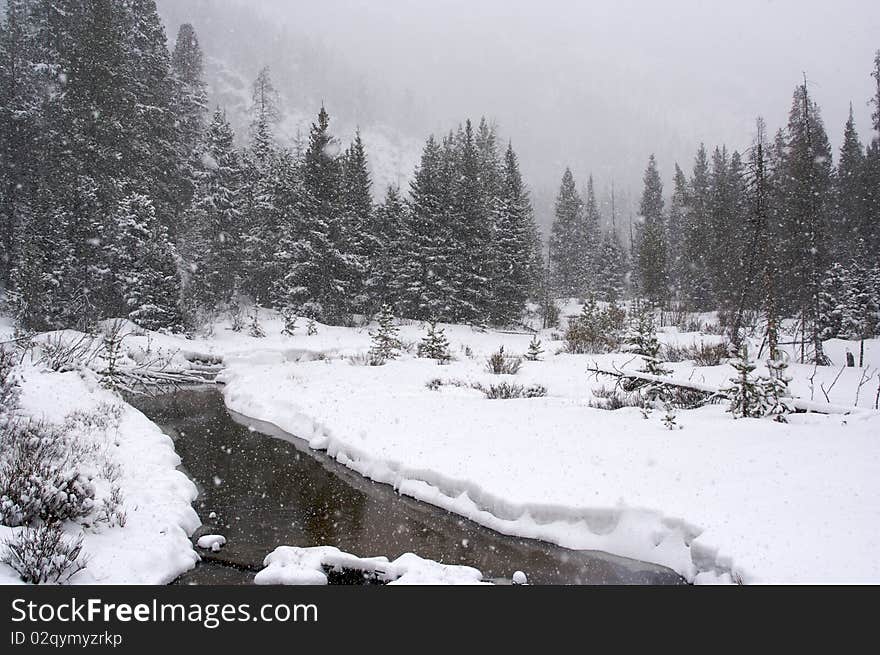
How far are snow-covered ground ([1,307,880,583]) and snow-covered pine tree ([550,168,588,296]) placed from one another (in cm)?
4371

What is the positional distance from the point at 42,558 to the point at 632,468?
726 cm

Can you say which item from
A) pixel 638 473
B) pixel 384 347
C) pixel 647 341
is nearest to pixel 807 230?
pixel 647 341

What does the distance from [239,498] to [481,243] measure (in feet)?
91.3

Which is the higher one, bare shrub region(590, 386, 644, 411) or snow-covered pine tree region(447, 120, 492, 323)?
snow-covered pine tree region(447, 120, 492, 323)

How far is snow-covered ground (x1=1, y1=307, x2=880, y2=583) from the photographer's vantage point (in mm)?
5359

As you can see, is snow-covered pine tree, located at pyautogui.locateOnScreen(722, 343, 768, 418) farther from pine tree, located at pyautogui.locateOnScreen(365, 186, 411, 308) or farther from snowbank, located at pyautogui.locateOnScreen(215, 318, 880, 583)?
pine tree, located at pyautogui.locateOnScreen(365, 186, 411, 308)

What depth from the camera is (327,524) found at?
710 cm

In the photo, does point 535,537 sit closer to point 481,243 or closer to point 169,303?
point 169,303

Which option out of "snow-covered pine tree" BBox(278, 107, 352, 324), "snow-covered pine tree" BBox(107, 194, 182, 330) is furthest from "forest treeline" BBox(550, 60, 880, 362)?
"snow-covered pine tree" BBox(107, 194, 182, 330)

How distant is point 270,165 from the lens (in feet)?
115

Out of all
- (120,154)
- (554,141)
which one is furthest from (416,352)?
(554,141)

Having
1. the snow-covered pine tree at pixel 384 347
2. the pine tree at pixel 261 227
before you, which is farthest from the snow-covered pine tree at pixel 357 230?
the snow-covered pine tree at pixel 384 347

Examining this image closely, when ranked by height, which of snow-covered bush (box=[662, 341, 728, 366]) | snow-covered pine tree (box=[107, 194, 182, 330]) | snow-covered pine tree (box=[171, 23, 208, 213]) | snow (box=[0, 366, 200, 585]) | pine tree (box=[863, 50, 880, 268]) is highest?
snow-covered pine tree (box=[171, 23, 208, 213])

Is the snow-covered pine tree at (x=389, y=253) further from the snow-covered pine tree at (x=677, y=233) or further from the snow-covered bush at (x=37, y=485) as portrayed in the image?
the snow-covered pine tree at (x=677, y=233)
